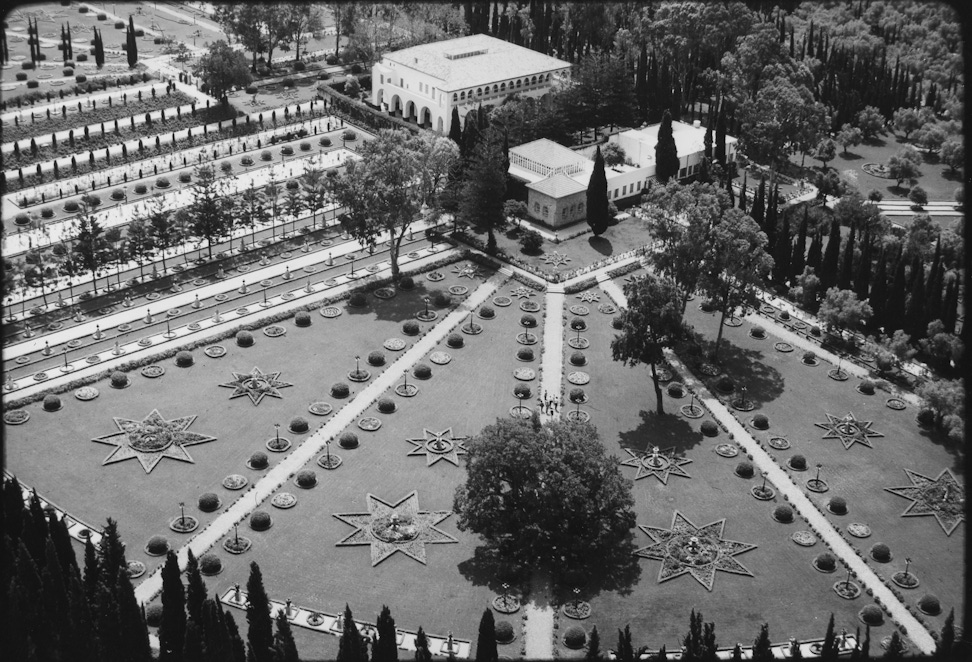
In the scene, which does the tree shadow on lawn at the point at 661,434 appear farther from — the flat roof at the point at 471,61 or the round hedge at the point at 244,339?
the flat roof at the point at 471,61

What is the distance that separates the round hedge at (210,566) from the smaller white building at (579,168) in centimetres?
5772

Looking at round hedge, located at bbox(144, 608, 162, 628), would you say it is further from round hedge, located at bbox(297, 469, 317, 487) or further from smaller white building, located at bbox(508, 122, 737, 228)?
smaller white building, located at bbox(508, 122, 737, 228)

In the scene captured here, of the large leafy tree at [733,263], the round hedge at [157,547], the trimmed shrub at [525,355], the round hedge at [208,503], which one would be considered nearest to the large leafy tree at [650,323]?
the large leafy tree at [733,263]

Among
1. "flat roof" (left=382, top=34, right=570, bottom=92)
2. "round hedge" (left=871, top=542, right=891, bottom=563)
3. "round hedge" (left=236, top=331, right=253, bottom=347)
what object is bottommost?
"round hedge" (left=871, top=542, right=891, bottom=563)

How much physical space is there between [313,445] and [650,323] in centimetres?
2624

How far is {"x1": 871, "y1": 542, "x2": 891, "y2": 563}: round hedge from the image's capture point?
76.0 meters

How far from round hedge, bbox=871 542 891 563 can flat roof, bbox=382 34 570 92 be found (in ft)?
258

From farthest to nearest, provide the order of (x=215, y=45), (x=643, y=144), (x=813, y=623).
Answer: (x=215, y=45) → (x=643, y=144) → (x=813, y=623)

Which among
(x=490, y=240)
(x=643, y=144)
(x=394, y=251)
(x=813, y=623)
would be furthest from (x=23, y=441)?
(x=643, y=144)

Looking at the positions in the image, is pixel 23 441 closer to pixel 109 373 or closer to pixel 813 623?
pixel 109 373

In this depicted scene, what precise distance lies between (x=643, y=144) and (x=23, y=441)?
243 ft

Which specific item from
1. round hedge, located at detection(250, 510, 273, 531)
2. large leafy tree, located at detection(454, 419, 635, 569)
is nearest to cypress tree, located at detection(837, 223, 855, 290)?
large leafy tree, located at detection(454, 419, 635, 569)

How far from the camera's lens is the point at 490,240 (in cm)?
11412

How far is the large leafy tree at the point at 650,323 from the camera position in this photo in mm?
88375
